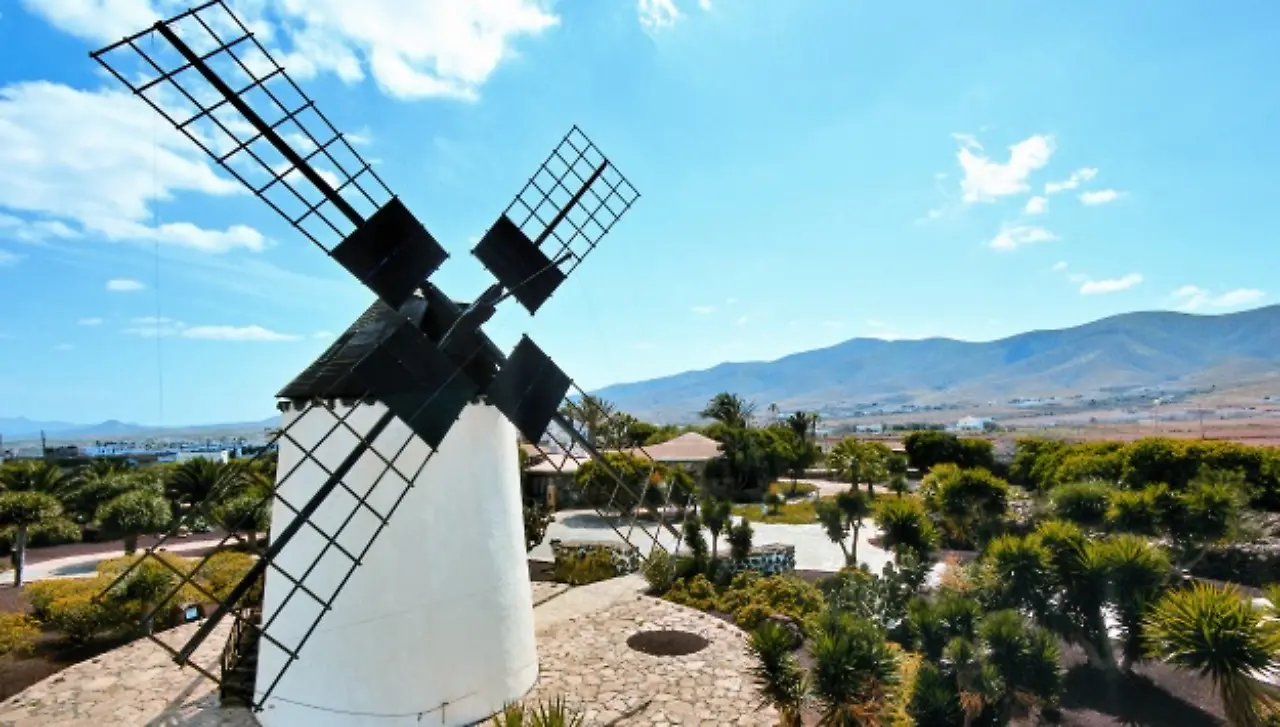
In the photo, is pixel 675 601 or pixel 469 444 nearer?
pixel 469 444

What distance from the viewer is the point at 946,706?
10086mm

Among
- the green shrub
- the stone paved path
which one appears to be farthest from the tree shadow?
the green shrub

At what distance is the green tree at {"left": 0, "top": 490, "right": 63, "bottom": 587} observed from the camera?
68.5ft

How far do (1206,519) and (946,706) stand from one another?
40.5 ft

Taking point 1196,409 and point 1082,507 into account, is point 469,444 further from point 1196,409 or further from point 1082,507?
point 1196,409

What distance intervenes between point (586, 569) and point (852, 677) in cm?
1087

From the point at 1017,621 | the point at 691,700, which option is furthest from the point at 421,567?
the point at 1017,621

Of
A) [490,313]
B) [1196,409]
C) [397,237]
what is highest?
[397,237]

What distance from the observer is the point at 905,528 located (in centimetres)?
1650

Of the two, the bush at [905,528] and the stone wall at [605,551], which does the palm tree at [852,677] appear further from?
the stone wall at [605,551]

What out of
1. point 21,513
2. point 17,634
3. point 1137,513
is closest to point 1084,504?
point 1137,513

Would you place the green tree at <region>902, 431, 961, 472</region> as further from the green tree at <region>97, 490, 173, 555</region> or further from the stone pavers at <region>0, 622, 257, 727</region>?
the green tree at <region>97, 490, 173, 555</region>

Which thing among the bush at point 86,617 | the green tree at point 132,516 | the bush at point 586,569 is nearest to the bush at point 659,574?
the bush at point 586,569

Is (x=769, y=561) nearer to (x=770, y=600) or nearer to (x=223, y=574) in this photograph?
(x=770, y=600)
